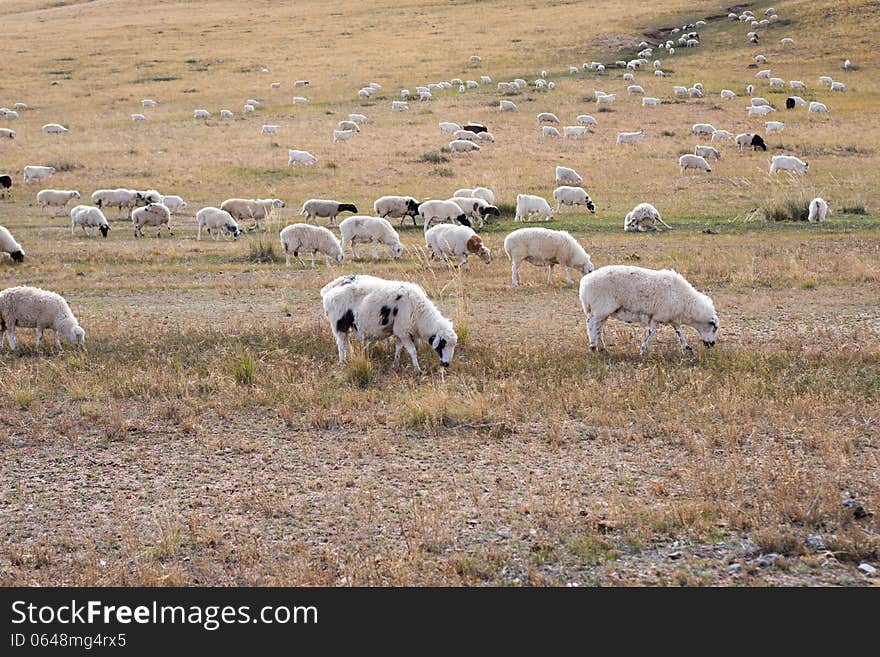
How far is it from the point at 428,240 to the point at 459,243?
85cm

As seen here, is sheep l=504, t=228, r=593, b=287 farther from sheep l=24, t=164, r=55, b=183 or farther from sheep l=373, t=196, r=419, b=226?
sheep l=24, t=164, r=55, b=183

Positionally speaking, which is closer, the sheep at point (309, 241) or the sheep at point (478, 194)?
the sheep at point (309, 241)

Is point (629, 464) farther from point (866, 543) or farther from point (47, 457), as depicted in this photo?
point (47, 457)

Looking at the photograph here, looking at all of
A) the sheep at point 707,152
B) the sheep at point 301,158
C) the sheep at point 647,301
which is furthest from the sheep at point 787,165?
the sheep at point 647,301

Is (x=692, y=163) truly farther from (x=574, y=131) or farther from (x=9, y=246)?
(x=9, y=246)

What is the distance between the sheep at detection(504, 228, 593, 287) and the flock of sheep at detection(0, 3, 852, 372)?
0.02m

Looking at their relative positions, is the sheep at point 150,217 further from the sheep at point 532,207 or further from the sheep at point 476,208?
the sheep at point 532,207

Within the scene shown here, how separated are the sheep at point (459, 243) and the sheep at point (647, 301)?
27.8 ft

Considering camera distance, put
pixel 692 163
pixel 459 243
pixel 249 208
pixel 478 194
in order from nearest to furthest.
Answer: pixel 459 243 → pixel 249 208 → pixel 478 194 → pixel 692 163

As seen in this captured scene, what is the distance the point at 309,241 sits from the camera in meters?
20.8

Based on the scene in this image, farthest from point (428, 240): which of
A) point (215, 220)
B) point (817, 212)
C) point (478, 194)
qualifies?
point (817, 212)

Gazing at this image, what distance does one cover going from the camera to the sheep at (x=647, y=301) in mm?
11703

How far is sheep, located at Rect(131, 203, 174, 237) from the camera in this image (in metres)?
25.8

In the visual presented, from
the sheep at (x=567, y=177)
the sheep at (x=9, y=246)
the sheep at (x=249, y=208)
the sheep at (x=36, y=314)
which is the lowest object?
the sheep at (x=567, y=177)
